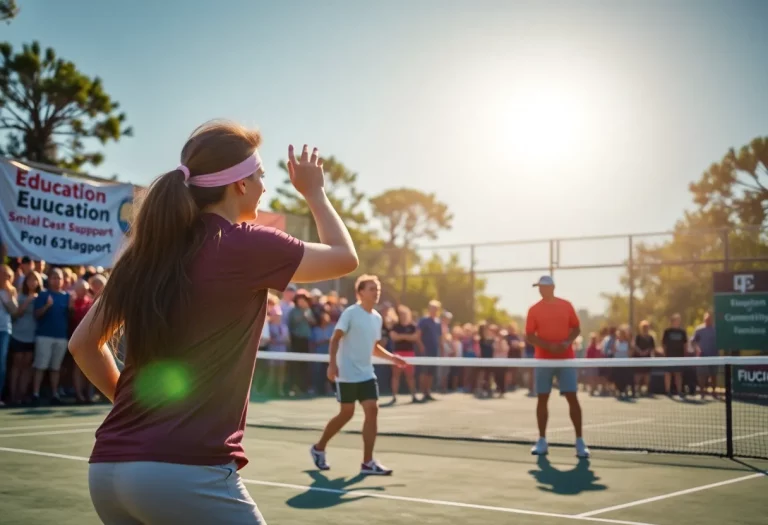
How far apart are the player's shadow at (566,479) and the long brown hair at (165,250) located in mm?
6812

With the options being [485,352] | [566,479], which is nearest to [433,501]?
[566,479]

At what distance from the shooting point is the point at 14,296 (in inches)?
619

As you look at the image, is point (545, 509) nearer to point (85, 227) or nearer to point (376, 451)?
point (376, 451)

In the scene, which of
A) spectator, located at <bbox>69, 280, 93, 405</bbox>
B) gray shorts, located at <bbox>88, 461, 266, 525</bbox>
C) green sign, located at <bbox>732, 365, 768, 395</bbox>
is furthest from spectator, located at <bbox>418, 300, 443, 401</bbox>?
gray shorts, located at <bbox>88, 461, 266, 525</bbox>

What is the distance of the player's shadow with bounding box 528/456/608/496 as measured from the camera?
29.9 ft

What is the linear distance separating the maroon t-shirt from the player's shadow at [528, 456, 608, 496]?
264 inches

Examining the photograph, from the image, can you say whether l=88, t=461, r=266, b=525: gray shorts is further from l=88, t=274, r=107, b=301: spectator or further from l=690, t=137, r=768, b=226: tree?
l=690, t=137, r=768, b=226: tree

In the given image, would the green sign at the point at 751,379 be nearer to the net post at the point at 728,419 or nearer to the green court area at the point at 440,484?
the net post at the point at 728,419

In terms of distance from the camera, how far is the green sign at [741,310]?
2277cm

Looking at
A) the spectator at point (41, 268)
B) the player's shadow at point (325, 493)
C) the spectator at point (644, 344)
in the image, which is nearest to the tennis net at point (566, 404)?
the spectator at point (644, 344)

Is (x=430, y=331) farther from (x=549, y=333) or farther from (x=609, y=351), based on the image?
(x=549, y=333)

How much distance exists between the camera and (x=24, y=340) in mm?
16266

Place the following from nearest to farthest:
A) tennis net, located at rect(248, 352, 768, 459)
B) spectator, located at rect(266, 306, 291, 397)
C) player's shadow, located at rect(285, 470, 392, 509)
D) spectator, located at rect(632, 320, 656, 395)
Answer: player's shadow, located at rect(285, 470, 392, 509), tennis net, located at rect(248, 352, 768, 459), spectator, located at rect(266, 306, 291, 397), spectator, located at rect(632, 320, 656, 395)

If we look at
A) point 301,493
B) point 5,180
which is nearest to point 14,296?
point 5,180
